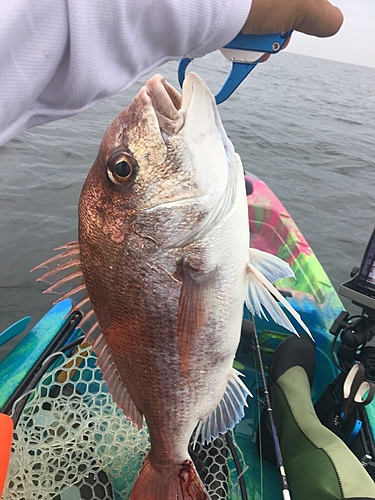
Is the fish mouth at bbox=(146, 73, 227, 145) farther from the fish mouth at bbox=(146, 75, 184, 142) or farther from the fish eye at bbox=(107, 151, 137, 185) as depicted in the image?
the fish eye at bbox=(107, 151, 137, 185)

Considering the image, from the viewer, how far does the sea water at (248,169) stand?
17.8 ft

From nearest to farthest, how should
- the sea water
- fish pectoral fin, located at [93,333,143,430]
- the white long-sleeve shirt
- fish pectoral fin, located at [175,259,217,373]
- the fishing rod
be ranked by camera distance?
1. the white long-sleeve shirt
2. fish pectoral fin, located at [175,259,217,373]
3. fish pectoral fin, located at [93,333,143,430]
4. the fishing rod
5. the sea water

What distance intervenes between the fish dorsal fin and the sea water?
6.64 feet

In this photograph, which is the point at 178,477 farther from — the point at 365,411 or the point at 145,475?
the point at 365,411

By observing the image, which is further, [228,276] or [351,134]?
[351,134]

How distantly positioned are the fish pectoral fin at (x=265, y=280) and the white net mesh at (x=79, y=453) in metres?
1.01

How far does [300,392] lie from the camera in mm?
2371

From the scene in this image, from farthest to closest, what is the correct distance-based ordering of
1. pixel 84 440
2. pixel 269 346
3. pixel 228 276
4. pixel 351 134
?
pixel 351 134 → pixel 269 346 → pixel 84 440 → pixel 228 276

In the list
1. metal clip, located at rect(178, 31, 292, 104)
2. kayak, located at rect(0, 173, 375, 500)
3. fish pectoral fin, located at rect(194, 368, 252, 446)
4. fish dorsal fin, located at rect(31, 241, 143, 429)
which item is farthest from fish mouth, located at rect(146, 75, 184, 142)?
fish pectoral fin, located at rect(194, 368, 252, 446)

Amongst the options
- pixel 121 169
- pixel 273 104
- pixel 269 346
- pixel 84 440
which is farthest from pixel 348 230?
pixel 273 104

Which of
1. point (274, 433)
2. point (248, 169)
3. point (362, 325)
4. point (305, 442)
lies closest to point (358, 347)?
point (362, 325)

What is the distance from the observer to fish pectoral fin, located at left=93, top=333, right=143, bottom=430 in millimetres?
Result: 1363

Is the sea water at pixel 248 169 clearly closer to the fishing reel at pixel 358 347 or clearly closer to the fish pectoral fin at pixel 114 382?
the fishing reel at pixel 358 347

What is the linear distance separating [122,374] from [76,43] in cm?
101
